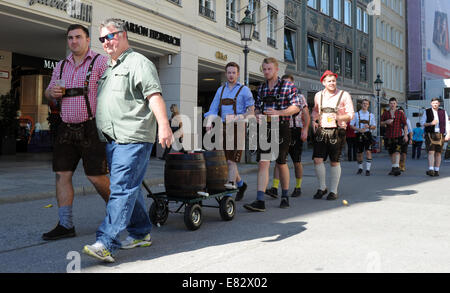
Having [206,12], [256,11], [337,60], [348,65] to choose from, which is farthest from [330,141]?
[348,65]

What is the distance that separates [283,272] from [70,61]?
2.70 meters

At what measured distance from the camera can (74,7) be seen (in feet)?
39.2

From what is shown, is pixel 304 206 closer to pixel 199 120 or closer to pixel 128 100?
pixel 128 100

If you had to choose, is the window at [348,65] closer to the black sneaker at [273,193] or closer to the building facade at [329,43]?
the building facade at [329,43]

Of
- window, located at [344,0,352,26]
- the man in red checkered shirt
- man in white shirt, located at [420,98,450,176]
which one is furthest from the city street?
window, located at [344,0,352,26]

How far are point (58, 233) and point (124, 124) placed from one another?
1.45 metres

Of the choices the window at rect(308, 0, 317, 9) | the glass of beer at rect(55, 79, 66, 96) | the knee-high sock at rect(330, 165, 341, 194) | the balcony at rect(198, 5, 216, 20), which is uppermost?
the window at rect(308, 0, 317, 9)

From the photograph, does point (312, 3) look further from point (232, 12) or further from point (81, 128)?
point (81, 128)

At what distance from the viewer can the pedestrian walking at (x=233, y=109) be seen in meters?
6.24

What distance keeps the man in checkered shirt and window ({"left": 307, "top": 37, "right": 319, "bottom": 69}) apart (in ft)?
67.2

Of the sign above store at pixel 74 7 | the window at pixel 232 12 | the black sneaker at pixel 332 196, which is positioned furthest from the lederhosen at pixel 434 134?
the window at pixel 232 12

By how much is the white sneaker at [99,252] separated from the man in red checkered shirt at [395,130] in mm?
9629

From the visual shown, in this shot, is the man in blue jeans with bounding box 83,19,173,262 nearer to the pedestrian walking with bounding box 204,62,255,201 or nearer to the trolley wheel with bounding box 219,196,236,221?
the trolley wheel with bounding box 219,196,236,221

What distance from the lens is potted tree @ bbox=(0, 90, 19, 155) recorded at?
15289 millimetres
